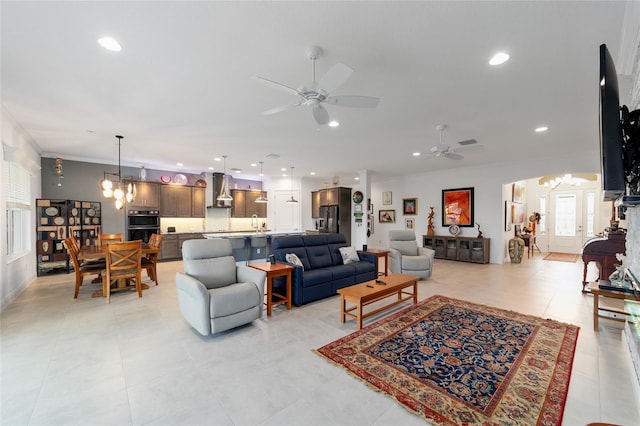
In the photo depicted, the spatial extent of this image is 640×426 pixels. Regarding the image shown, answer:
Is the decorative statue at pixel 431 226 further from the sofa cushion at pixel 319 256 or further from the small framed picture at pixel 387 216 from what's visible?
the sofa cushion at pixel 319 256

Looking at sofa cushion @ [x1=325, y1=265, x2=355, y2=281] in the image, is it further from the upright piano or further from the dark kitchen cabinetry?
the dark kitchen cabinetry

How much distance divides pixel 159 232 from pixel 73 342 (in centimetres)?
538

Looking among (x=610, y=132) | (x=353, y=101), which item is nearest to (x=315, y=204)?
(x=353, y=101)

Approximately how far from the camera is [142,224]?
24.9 ft

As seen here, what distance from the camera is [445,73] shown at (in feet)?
9.29

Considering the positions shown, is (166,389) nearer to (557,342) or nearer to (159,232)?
(557,342)

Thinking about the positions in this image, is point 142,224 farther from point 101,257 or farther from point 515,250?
point 515,250

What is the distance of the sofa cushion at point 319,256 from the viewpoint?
15.5ft

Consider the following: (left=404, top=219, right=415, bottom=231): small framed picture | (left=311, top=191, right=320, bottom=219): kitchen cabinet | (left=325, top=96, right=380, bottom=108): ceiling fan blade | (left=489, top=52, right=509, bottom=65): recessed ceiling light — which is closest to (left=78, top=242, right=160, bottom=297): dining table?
(left=325, top=96, right=380, bottom=108): ceiling fan blade

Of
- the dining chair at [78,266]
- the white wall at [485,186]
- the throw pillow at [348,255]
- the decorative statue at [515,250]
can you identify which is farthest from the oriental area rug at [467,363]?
the decorative statue at [515,250]

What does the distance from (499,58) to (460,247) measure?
6.54m

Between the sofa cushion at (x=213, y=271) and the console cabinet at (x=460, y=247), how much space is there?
6808 mm

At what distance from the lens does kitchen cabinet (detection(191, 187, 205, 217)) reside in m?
8.53

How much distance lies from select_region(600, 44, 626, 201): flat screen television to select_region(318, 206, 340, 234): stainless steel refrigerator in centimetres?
797
